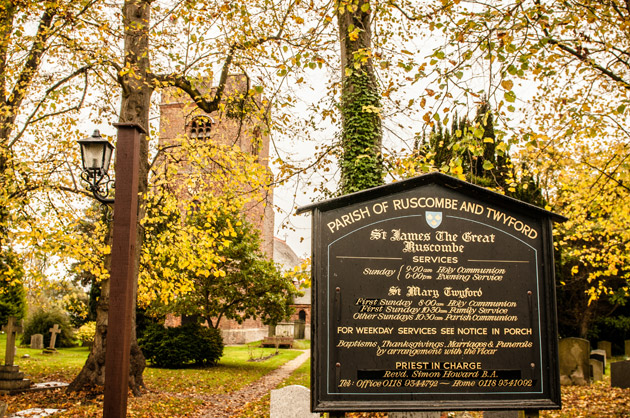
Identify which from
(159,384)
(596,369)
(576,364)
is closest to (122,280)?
(159,384)

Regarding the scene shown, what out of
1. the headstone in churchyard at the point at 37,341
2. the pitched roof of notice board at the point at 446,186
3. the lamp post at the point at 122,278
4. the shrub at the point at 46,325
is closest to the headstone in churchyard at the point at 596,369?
the pitched roof of notice board at the point at 446,186

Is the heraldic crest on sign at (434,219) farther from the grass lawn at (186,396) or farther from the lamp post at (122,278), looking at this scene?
the grass lawn at (186,396)

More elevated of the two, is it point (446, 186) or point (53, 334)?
point (446, 186)

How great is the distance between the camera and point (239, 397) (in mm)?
13703

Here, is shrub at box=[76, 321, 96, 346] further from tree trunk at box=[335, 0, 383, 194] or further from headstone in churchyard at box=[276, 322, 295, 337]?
tree trunk at box=[335, 0, 383, 194]

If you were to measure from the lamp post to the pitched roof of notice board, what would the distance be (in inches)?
69.2

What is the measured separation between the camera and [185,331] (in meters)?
21.0

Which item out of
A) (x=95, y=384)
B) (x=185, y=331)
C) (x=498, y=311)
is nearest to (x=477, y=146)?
(x=498, y=311)

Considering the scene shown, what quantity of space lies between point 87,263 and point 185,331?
9.52 meters

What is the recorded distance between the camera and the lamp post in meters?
4.55

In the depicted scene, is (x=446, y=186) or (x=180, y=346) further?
(x=180, y=346)

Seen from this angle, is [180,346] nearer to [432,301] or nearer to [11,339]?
[11,339]

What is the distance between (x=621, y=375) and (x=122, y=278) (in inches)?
503

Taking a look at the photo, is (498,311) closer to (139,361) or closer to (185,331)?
(139,361)
